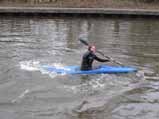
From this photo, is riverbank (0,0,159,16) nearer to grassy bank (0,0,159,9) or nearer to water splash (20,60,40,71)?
grassy bank (0,0,159,9)

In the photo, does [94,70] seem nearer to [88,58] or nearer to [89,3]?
[88,58]

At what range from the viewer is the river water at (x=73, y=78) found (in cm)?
1850

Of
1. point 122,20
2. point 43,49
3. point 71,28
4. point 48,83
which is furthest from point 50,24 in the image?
point 48,83

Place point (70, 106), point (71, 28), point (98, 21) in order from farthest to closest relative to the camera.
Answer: point (98, 21)
point (71, 28)
point (70, 106)

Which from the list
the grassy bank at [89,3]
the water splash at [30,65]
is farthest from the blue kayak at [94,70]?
the grassy bank at [89,3]

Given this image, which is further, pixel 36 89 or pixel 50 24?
pixel 50 24

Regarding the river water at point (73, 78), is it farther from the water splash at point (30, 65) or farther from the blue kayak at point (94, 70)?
the blue kayak at point (94, 70)

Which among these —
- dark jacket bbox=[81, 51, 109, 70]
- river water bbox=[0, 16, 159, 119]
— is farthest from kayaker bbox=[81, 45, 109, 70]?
river water bbox=[0, 16, 159, 119]

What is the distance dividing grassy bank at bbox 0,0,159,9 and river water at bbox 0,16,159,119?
935 cm

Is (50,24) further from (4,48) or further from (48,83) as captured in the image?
(48,83)

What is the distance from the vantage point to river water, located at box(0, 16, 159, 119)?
60.7 ft

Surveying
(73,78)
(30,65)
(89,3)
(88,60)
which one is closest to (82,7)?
Answer: (89,3)

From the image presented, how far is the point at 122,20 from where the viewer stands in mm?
46438

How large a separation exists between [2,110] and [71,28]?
22939 millimetres
